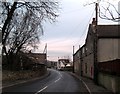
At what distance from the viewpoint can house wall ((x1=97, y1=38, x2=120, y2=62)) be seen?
48469 mm

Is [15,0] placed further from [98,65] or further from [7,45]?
[7,45]

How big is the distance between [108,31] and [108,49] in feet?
10.4

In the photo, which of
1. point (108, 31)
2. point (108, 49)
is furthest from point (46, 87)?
point (108, 31)

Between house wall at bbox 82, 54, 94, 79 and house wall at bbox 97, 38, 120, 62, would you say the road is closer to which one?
house wall at bbox 97, 38, 120, 62

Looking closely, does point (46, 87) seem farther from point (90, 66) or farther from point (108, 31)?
point (90, 66)

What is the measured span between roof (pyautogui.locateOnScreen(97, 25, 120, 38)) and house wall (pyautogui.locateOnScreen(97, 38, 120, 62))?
Result: 59 centimetres

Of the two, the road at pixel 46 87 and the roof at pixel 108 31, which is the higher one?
the roof at pixel 108 31

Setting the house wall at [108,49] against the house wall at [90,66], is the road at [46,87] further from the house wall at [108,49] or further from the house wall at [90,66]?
the house wall at [90,66]

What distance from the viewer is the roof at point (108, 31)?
161 feet

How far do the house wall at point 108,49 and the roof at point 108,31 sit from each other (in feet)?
1.93

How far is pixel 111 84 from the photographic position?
2752 centimetres

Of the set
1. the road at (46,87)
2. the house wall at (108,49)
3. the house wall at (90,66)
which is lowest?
the road at (46,87)

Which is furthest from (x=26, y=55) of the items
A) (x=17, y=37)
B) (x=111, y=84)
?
(x=111, y=84)

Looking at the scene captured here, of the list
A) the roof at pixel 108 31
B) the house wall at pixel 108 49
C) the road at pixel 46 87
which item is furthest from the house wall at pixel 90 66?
the road at pixel 46 87
